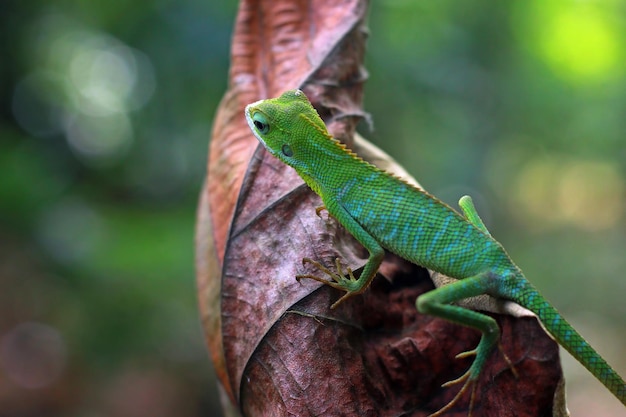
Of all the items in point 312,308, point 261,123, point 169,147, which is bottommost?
point 169,147

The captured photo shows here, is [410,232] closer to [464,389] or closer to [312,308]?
[312,308]

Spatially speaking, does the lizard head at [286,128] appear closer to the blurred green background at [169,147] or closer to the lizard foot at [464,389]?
the lizard foot at [464,389]

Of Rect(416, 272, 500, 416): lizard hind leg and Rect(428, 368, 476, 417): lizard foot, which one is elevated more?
Rect(416, 272, 500, 416): lizard hind leg

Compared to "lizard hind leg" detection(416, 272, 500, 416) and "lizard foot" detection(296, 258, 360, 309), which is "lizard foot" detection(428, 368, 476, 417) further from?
"lizard foot" detection(296, 258, 360, 309)

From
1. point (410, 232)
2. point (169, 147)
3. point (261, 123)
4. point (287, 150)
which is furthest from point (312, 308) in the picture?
point (169, 147)

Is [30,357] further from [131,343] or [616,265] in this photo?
[616,265]

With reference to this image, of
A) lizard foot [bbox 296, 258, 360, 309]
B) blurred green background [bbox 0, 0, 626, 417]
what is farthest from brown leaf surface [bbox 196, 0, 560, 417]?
blurred green background [bbox 0, 0, 626, 417]

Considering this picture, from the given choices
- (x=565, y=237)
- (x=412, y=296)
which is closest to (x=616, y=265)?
(x=565, y=237)

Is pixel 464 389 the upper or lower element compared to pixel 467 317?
lower

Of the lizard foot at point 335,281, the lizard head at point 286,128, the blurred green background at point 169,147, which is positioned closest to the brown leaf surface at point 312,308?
the lizard foot at point 335,281
